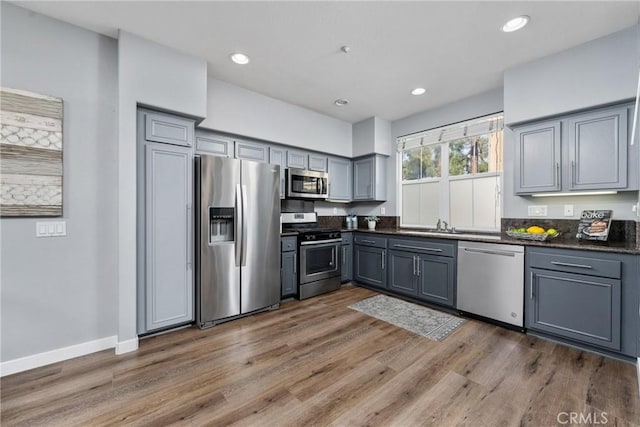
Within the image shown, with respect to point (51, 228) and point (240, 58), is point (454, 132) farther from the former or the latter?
point (51, 228)

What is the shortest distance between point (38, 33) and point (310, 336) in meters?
3.39

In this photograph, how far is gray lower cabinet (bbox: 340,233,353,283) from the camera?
A: 169 inches

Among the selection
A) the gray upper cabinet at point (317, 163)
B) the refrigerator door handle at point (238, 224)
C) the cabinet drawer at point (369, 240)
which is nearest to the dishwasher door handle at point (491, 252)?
the cabinet drawer at point (369, 240)

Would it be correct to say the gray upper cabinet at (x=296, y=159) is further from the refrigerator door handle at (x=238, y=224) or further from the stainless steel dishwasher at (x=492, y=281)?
the stainless steel dishwasher at (x=492, y=281)

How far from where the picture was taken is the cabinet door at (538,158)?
8.86 feet

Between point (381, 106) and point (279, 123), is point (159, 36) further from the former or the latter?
point (381, 106)

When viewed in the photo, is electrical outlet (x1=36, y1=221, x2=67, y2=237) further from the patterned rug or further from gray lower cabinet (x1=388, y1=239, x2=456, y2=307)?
gray lower cabinet (x1=388, y1=239, x2=456, y2=307)

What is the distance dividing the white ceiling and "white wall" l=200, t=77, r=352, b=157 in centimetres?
24

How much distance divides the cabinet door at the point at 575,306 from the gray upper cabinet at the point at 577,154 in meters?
0.87

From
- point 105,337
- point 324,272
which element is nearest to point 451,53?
point 324,272

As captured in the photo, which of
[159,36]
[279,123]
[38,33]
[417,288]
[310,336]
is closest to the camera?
[38,33]

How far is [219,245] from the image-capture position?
113 inches

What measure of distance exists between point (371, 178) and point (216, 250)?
111 inches

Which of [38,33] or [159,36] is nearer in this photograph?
[38,33]
